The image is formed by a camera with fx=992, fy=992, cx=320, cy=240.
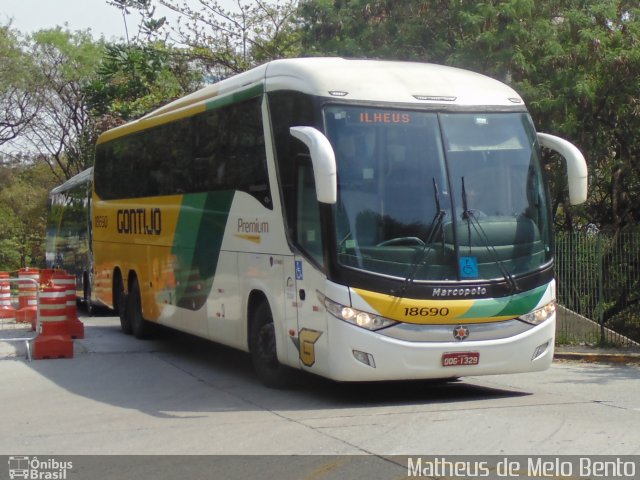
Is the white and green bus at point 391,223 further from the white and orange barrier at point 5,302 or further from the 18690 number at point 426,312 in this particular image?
the white and orange barrier at point 5,302

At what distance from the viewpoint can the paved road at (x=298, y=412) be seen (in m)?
8.62

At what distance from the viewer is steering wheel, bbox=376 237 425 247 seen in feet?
33.8

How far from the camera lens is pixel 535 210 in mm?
11070

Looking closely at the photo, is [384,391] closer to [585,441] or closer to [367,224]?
[367,224]

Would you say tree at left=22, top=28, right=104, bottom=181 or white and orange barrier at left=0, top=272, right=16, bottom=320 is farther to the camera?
tree at left=22, top=28, right=104, bottom=181

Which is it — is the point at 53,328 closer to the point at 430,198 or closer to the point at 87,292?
the point at 430,198

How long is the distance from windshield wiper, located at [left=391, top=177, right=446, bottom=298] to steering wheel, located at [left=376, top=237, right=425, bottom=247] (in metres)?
0.07

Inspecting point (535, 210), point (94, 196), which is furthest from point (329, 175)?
point (94, 196)

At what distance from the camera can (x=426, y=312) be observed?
10.3 metres

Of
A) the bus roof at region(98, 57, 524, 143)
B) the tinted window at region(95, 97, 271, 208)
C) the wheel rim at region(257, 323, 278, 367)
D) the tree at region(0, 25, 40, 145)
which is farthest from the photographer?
the tree at region(0, 25, 40, 145)

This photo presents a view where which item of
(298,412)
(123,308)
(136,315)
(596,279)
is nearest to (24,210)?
(123,308)

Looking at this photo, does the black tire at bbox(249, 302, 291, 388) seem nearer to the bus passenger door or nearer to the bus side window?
the bus passenger door

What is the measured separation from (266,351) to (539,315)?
3.33 metres

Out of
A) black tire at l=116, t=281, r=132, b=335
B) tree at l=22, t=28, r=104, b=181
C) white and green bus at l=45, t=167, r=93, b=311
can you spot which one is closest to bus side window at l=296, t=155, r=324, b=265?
black tire at l=116, t=281, r=132, b=335
